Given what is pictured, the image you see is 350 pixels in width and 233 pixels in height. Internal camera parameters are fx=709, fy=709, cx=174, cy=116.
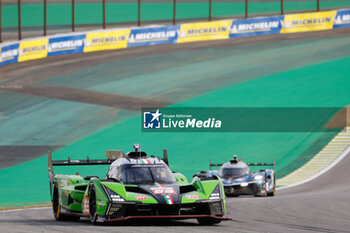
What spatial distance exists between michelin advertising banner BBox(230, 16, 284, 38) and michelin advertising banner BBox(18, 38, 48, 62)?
16.6m

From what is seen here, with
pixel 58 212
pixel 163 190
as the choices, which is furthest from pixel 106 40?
pixel 163 190

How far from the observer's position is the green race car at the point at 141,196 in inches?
524

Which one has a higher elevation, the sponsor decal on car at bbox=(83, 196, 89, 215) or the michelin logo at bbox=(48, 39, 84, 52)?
the michelin logo at bbox=(48, 39, 84, 52)

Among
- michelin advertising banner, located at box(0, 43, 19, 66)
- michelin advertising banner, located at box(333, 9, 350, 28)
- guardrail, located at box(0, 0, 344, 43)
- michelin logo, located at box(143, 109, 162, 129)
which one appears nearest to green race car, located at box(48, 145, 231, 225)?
michelin logo, located at box(143, 109, 162, 129)

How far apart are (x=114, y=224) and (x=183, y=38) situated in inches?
1846

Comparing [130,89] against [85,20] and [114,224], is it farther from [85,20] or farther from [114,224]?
[85,20]

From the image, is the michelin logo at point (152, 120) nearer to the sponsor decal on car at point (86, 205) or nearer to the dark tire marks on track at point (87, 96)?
the dark tire marks on track at point (87, 96)

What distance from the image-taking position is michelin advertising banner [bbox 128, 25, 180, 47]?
5791 cm

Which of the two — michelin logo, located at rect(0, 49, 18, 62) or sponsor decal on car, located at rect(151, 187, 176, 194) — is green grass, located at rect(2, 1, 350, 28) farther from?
sponsor decal on car, located at rect(151, 187, 176, 194)

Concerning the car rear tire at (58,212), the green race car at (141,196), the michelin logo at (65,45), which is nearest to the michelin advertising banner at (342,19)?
the michelin logo at (65,45)

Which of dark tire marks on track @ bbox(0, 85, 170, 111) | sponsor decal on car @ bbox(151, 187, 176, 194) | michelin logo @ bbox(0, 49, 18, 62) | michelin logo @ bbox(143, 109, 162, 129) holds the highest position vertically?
michelin logo @ bbox(0, 49, 18, 62)

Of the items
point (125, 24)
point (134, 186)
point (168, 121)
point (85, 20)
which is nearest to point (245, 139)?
point (168, 121)

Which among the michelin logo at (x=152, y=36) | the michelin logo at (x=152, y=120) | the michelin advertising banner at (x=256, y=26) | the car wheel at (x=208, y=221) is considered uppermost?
the michelin advertising banner at (x=256, y=26)

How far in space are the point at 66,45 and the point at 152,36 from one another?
744 cm
